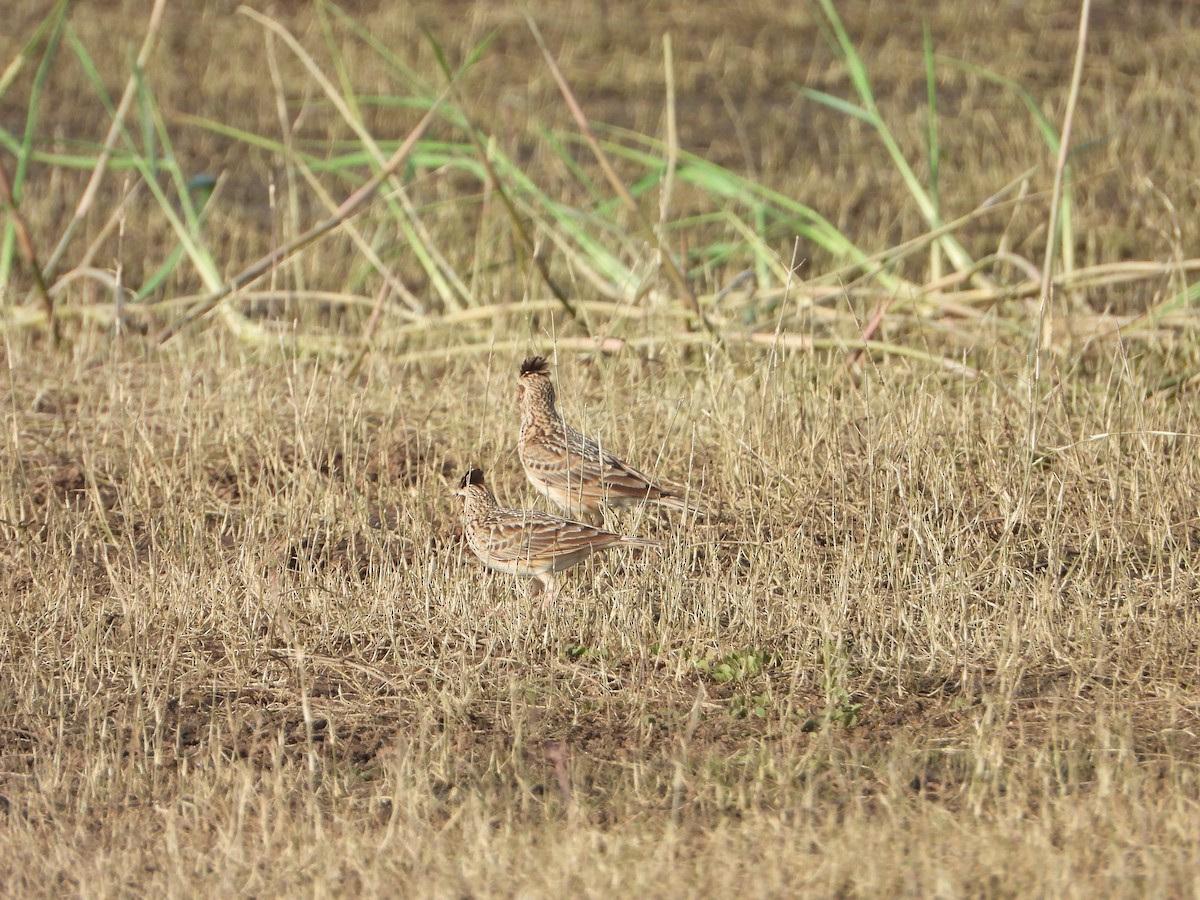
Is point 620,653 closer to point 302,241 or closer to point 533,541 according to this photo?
point 533,541

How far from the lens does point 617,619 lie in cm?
572

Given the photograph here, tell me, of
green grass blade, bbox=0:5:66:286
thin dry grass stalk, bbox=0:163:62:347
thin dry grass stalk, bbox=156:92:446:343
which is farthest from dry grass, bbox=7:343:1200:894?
green grass blade, bbox=0:5:66:286

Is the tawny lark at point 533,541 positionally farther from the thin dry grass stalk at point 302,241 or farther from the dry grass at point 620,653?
the thin dry grass stalk at point 302,241

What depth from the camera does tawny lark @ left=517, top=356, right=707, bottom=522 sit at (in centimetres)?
642

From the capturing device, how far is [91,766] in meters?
4.72

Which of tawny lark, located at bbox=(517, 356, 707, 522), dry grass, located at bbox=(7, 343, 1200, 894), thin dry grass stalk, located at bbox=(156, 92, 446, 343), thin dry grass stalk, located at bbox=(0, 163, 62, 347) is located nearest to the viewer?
dry grass, located at bbox=(7, 343, 1200, 894)

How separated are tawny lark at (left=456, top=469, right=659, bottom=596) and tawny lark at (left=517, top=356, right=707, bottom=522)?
0.37 metres

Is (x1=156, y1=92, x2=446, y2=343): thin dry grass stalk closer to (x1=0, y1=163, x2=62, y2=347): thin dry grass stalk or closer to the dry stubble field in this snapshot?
the dry stubble field

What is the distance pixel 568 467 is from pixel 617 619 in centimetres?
89

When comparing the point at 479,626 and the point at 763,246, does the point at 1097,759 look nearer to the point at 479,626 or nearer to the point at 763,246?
the point at 479,626

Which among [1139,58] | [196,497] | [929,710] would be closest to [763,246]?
[196,497]

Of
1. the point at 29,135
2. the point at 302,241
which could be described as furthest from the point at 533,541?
the point at 29,135

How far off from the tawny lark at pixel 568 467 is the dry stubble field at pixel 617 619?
0.27m

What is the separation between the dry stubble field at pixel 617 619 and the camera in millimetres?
4219
